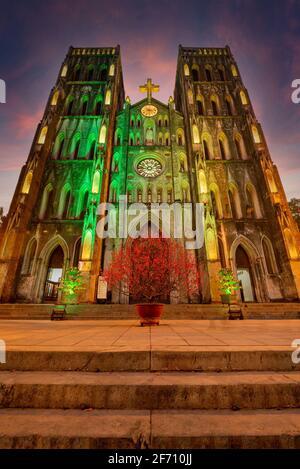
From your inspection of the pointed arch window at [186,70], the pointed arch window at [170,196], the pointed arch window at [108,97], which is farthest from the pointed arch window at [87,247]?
the pointed arch window at [186,70]

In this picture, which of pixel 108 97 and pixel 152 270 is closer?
pixel 152 270

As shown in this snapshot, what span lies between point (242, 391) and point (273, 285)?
17281 mm

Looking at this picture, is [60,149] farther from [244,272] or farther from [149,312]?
[244,272]

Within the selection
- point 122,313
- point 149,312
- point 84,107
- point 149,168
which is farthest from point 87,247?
point 84,107

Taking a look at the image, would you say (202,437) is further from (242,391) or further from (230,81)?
(230,81)

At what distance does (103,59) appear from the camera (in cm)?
2777

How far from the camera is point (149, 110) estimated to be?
949 inches

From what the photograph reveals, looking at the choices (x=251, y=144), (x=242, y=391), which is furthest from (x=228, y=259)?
(x=242, y=391)

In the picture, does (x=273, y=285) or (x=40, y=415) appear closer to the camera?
(x=40, y=415)

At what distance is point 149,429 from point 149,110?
2765 centimetres

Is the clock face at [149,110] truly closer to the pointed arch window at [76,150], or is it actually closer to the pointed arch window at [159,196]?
the pointed arch window at [76,150]

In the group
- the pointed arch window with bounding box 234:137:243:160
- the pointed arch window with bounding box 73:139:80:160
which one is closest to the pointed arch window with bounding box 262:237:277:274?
the pointed arch window with bounding box 234:137:243:160

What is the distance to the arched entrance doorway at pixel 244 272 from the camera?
17969 millimetres

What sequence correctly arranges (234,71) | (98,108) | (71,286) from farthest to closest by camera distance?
(234,71)
(98,108)
(71,286)
